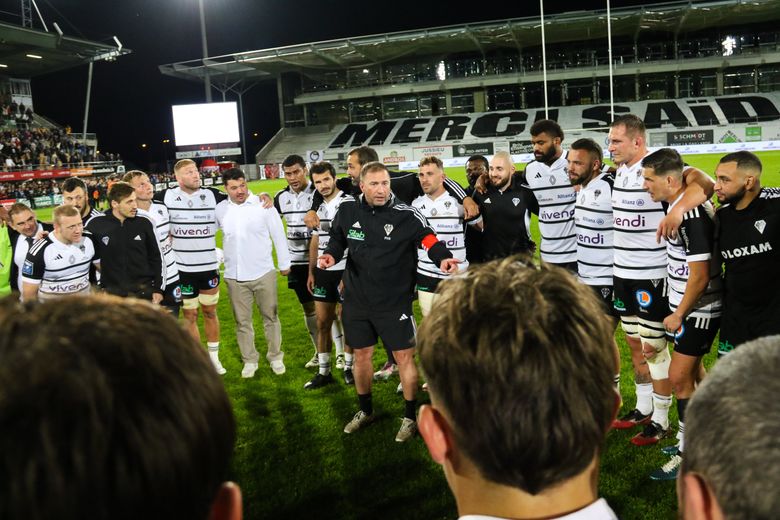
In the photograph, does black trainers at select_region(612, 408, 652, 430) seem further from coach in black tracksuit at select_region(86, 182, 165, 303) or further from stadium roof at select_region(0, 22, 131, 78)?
stadium roof at select_region(0, 22, 131, 78)

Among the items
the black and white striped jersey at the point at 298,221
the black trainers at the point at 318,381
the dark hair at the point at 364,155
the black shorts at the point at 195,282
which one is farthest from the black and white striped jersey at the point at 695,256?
the black shorts at the point at 195,282

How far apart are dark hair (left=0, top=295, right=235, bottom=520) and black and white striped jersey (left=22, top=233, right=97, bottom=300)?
550 cm

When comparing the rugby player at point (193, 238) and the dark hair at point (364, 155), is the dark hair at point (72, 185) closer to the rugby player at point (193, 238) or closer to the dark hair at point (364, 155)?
the rugby player at point (193, 238)

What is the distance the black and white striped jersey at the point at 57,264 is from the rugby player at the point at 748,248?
18.2 feet

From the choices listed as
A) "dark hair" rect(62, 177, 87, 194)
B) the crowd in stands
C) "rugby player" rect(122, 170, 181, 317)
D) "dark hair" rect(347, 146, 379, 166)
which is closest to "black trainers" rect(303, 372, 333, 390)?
"rugby player" rect(122, 170, 181, 317)

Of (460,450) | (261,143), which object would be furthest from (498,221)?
Result: (261,143)

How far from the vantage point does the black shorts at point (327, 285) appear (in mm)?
6293

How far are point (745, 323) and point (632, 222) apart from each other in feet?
4.16

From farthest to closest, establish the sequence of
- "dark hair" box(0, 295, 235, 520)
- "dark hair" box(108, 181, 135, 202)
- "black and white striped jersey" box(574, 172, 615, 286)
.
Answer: "dark hair" box(108, 181, 135, 202) → "black and white striped jersey" box(574, 172, 615, 286) → "dark hair" box(0, 295, 235, 520)

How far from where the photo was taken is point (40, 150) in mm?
35844

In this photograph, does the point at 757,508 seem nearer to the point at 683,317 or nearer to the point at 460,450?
the point at 460,450

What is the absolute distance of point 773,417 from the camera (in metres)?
0.76

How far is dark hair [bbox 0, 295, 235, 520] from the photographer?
0.66 metres

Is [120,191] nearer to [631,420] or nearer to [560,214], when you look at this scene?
[560,214]
